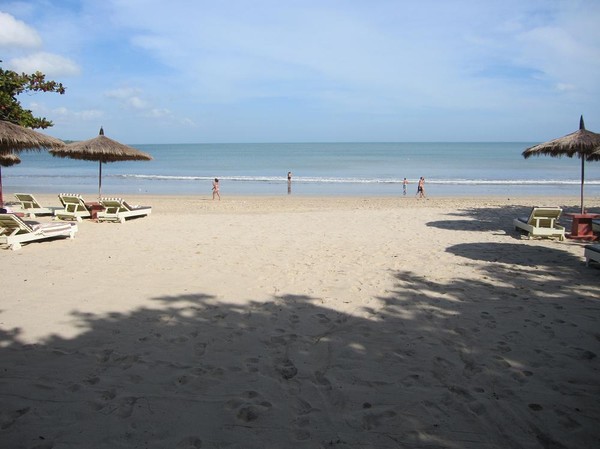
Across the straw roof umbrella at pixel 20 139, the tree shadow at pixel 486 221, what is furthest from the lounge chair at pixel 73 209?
the tree shadow at pixel 486 221

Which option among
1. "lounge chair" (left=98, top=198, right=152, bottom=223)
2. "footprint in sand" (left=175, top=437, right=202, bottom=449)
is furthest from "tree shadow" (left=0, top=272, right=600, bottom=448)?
"lounge chair" (left=98, top=198, right=152, bottom=223)

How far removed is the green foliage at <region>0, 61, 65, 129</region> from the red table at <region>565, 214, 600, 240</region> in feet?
38.1

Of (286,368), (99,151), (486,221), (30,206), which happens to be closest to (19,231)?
(99,151)

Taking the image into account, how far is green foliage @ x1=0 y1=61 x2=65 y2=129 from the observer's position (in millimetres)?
Answer: 8992

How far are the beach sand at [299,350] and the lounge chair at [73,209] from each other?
16.2 feet

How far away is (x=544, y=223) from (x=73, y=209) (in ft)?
38.6

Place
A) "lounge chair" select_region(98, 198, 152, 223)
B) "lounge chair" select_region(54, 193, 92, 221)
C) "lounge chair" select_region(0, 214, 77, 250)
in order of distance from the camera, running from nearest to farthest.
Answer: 1. "lounge chair" select_region(0, 214, 77, 250)
2. "lounge chair" select_region(98, 198, 152, 223)
3. "lounge chair" select_region(54, 193, 92, 221)

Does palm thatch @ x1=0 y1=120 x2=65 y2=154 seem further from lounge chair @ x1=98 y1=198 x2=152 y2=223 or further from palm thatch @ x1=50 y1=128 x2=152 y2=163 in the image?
palm thatch @ x1=50 y1=128 x2=152 y2=163

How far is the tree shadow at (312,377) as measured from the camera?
8.36 ft

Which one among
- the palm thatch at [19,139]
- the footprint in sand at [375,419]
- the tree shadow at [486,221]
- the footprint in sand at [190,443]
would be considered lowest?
the footprint in sand at [190,443]

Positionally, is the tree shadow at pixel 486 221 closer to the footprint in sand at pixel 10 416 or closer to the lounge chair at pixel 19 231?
the lounge chair at pixel 19 231

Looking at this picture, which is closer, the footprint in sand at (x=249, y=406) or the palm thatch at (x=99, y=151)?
the footprint in sand at (x=249, y=406)

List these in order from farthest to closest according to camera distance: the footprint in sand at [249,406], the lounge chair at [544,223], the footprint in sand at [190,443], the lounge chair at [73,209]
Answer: the lounge chair at [73,209] < the lounge chair at [544,223] < the footprint in sand at [249,406] < the footprint in sand at [190,443]

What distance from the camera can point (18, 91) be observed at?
9734 mm
